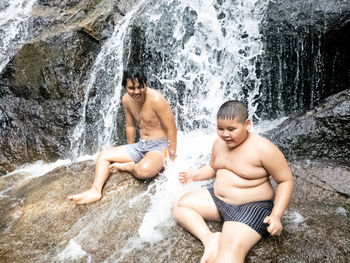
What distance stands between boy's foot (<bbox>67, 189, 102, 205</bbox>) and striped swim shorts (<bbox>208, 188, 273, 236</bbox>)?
1374 millimetres

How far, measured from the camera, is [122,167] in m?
3.65

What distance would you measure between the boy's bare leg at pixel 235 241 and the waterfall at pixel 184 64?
355cm

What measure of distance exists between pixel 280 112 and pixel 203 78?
1.44m

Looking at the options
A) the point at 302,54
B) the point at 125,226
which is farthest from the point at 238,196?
the point at 302,54

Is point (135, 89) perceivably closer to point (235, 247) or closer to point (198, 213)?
point (198, 213)

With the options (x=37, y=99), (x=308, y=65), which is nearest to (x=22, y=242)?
(x=37, y=99)

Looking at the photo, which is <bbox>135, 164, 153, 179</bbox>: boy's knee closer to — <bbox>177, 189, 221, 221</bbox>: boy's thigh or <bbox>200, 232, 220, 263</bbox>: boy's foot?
<bbox>177, 189, 221, 221</bbox>: boy's thigh

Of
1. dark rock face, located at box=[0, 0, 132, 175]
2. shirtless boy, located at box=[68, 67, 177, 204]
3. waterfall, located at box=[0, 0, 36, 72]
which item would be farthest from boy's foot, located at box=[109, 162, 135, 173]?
waterfall, located at box=[0, 0, 36, 72]

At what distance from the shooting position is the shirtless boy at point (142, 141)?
11.2 ft

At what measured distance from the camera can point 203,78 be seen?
19.4ft

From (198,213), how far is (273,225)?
2.08ft

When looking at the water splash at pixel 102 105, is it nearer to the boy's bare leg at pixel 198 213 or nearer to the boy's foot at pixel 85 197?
the boy's foot at pixel 85 197

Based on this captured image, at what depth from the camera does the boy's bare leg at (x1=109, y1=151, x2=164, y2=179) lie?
3.43 m

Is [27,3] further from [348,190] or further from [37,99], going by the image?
[348,190]
